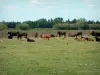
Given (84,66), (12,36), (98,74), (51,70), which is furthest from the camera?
(12,36)

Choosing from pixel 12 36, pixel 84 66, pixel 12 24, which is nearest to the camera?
pixel 84 66

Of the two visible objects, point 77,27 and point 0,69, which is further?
point 77,27

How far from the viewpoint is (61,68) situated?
49.2 feet

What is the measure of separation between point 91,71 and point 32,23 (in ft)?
376

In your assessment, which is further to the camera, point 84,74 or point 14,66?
point 14,66

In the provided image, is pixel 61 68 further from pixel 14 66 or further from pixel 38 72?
pixel 14 66

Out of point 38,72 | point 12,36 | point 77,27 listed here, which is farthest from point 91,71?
point 77,27

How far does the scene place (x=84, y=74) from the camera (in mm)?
13445

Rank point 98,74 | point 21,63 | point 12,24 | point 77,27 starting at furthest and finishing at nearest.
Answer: point 12,24
point 77,27
point 21,63
point 98,74

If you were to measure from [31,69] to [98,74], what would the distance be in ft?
11.5

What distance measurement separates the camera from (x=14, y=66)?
1591cm

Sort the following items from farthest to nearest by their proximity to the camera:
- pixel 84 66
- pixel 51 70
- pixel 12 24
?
pixel 12 24, pixel 84 66, pixel 51 70

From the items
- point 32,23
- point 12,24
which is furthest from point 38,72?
point 32,23

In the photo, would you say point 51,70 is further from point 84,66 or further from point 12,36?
point 12,36
